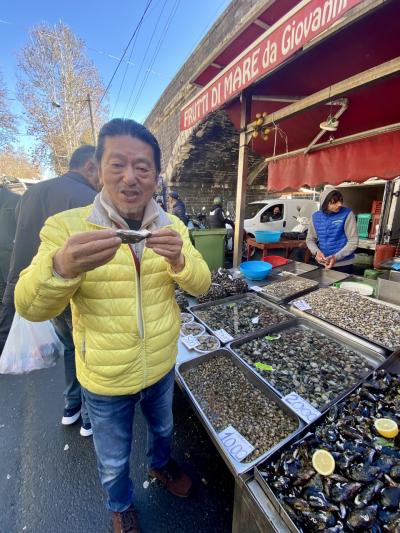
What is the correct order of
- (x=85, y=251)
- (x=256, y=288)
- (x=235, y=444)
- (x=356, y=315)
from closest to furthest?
1. (x=85, y=251)
2. (x=235, y=444)
3. (x=356, y=315)
4. (x=256, y=288)

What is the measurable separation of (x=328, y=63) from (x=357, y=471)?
3186mm

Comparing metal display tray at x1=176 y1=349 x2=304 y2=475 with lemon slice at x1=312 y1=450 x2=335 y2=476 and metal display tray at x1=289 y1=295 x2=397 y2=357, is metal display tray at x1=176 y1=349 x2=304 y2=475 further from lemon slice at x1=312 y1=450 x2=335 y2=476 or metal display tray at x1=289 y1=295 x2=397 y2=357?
metal display tray at x1=289 y1=295 x2=397 y2=357

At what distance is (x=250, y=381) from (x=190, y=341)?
59 centimetres

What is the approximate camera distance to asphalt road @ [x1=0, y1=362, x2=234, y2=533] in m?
1.51

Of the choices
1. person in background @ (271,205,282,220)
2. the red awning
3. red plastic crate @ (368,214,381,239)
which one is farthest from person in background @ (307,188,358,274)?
person in background @ (271,205,282,220)

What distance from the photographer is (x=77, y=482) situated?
1728mm

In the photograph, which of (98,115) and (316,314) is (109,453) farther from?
(98,115)

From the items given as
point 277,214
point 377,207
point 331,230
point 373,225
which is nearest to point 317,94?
point 331,230

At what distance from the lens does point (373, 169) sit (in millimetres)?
3164

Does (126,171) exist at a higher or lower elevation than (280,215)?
higher

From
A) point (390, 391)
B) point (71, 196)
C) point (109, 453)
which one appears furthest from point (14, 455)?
point (390, 391)

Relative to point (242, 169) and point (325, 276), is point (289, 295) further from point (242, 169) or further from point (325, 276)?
point (242, 169)

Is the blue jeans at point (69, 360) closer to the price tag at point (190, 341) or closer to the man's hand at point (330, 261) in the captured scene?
the price tag at point (190, 341)

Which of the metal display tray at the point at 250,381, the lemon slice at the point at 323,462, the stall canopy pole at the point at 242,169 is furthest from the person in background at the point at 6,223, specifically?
the lemon slice at the point at 323,462
